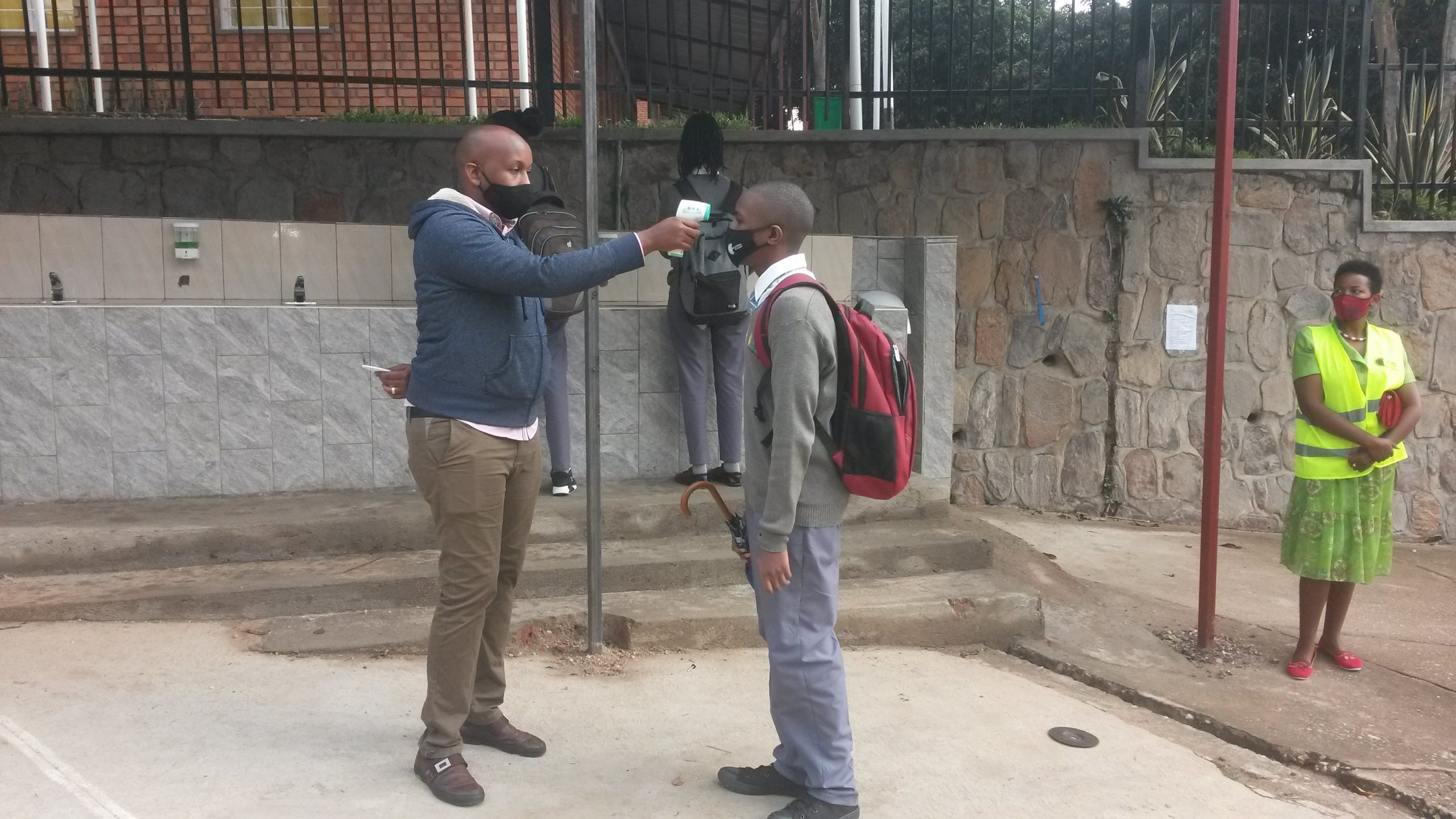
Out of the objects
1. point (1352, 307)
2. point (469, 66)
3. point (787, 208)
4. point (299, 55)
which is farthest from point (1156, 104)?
point (299, 55)

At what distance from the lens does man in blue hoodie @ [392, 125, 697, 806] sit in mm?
3068

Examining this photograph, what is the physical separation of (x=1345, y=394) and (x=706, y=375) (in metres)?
2.90

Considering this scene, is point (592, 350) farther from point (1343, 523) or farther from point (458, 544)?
point (1343, 523)

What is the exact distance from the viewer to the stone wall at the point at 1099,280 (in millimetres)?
7469

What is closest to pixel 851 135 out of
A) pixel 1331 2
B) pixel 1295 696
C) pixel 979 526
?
pixel 979 526

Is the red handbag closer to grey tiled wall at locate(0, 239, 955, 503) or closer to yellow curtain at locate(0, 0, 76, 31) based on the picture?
grey tiled wall at locate(0, 239, 955, 503)

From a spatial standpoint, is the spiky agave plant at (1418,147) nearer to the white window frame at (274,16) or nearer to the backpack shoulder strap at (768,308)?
the backpack shoulder strap at (768,308)

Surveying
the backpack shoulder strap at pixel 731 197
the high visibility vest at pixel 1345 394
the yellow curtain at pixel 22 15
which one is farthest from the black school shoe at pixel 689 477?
the yellow curtain at pixel 22 15

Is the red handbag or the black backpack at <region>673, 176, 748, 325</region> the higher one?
the black backpack at <region>673, 176, 748, 325</region>

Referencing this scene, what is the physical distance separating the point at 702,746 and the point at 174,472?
127 inches

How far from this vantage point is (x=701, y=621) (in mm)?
4516

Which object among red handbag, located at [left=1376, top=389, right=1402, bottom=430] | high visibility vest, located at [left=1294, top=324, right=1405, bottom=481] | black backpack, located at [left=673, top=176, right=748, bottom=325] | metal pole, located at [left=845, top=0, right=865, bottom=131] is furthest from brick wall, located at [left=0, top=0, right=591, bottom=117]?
red handbag, located at [left=1376, top=389, right=1402, bottom=430]

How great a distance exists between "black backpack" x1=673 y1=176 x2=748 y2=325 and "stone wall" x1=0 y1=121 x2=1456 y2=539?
1993 millimetres

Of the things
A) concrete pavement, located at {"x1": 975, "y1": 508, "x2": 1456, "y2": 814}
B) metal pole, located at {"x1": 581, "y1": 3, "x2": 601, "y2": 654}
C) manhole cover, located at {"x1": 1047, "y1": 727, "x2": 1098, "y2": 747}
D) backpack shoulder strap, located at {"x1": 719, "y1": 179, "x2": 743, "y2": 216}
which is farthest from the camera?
backpack shoulder strap, located at {"x1": 719, "y1": 179, "x2": 743, "y2": 216}
